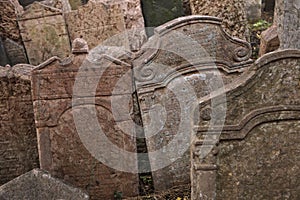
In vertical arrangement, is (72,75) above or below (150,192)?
above

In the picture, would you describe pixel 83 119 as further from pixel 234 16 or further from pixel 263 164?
pixel 234 16

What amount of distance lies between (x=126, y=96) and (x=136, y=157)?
0.70 m

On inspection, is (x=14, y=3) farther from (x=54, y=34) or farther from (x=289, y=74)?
(x=289, y=74)

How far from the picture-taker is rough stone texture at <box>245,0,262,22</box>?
28.6 feet

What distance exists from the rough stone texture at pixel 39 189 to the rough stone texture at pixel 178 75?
1.14 meters

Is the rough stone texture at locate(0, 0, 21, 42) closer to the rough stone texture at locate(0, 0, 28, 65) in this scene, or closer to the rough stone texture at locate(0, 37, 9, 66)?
the rough stone texture at locate(0, 0, 28, 65)

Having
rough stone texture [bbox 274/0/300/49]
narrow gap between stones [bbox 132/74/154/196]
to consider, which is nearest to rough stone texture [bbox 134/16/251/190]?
narrow gap between stones [bbox 132/74/154/196]

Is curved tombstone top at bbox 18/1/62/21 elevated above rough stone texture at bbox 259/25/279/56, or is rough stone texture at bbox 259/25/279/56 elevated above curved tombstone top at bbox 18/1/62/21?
curved tombstone top at bbox 18/1/62/21

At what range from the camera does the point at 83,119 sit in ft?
16.3

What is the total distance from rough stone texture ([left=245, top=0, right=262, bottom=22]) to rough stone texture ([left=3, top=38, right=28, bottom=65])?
431cm

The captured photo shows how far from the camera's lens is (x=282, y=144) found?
3709mm

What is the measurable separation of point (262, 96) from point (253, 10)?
5.53 metres

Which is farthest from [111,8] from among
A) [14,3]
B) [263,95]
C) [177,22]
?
[263,95]

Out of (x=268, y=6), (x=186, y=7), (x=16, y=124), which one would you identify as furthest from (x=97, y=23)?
(x=268, y=6)
